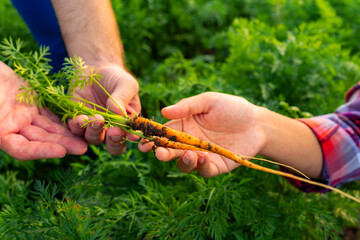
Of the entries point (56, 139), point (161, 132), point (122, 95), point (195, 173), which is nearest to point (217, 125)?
point (161, 132)

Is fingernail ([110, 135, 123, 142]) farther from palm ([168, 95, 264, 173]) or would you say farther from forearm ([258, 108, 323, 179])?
forearm ([258, 108, 323, 179])

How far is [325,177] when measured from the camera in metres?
2.11

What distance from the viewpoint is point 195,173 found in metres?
2.30

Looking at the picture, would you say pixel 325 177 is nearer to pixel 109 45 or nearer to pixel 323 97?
pixel 323 97

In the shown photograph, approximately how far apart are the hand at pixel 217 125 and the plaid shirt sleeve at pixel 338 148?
501 mm

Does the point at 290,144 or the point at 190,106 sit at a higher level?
the point at 190,106

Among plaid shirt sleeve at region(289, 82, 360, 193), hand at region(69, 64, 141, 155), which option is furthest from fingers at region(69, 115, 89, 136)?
plaid shirt sleeve at region(289, 82, 360, 193)

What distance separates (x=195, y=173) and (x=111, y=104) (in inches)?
35.1

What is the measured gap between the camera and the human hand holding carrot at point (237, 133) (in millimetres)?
1860

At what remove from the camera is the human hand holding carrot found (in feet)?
6.10

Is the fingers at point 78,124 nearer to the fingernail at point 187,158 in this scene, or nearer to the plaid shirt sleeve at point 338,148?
the fingernail at point 187,158

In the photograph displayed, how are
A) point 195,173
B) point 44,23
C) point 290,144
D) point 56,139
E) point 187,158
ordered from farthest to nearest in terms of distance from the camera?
point 44,23 < point 195,173 < point 290,144 < point 56,139 < point 187,158

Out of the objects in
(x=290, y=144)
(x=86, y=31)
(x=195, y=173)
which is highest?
(x=86, y=31)

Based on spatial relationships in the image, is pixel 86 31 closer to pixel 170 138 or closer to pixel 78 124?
pixel 78 124
